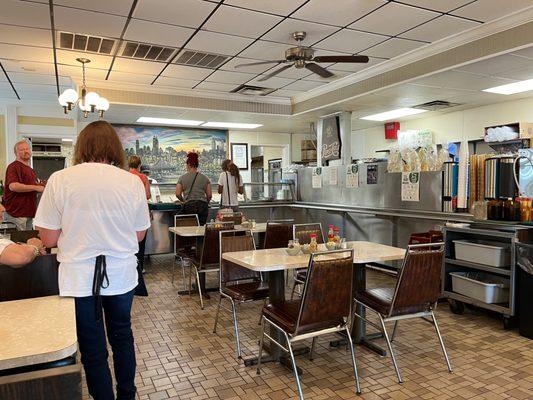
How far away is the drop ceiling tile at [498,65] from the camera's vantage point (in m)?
4.32

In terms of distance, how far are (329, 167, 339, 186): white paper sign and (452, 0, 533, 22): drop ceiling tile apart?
3.17 meters

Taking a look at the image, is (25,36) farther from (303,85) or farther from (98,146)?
(303,85)

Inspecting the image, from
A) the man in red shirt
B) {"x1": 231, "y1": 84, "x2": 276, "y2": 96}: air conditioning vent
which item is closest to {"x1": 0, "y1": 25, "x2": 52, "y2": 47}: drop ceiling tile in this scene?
the man in red shirt

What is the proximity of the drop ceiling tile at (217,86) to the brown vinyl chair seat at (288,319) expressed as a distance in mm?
4527

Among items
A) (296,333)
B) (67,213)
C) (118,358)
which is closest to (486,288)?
(296,333)

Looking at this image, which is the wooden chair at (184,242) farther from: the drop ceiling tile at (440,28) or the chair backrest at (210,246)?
the drop ceiling tile at (440,28)

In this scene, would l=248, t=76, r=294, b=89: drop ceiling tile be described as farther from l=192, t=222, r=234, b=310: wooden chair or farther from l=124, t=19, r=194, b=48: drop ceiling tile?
l=192, t=222, r=234, b=310: wooden chair

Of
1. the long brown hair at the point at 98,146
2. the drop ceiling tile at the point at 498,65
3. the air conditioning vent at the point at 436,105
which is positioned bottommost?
the long brown hair at the point at 98,146

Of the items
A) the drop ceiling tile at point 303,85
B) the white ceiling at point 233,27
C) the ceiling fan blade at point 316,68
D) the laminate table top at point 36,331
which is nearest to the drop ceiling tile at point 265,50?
the white ceiling at point 233,27

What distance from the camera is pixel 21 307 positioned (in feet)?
5.01

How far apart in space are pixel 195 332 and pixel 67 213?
2.19m

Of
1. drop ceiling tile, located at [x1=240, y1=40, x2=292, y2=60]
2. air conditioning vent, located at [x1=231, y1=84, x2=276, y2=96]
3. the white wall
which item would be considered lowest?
the white wall

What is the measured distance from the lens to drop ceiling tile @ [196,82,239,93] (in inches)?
256

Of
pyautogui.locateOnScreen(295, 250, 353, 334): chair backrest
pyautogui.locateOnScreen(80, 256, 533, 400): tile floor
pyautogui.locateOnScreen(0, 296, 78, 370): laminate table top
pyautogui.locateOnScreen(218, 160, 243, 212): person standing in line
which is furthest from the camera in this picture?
pyautogui.locateOnScreen(218, 160, 243, 212): person standing in line
